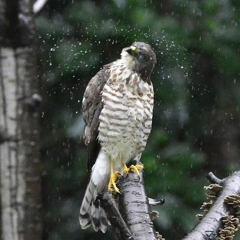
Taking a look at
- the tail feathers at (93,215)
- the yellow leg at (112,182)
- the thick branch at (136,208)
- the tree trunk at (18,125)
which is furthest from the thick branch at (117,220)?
the tail feathers at (93,215)

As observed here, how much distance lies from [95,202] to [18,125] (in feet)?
7.16

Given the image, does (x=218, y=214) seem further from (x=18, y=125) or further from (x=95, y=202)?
(x=18, y=125)

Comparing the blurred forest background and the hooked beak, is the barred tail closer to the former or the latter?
the blurred forest background

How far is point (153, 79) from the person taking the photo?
11.6 ft

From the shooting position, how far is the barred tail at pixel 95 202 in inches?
116

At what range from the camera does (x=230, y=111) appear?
4.29 metres

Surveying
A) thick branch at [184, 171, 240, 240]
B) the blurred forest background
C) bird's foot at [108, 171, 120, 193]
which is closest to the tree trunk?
thick branch at [184, 171, 240, 240]

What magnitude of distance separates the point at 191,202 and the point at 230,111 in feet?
3.31

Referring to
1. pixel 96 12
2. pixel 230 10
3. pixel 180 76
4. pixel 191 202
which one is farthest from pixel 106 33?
pixel 191 202

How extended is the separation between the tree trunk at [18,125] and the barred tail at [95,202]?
2.15 meters

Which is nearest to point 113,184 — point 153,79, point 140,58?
point 140,58

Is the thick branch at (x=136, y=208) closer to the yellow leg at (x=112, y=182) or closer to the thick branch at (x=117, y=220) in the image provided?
the thick branch at (x=117, y=220)

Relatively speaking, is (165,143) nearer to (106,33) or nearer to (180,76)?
(180,76)

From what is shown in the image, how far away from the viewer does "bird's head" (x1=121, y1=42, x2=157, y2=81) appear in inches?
112
